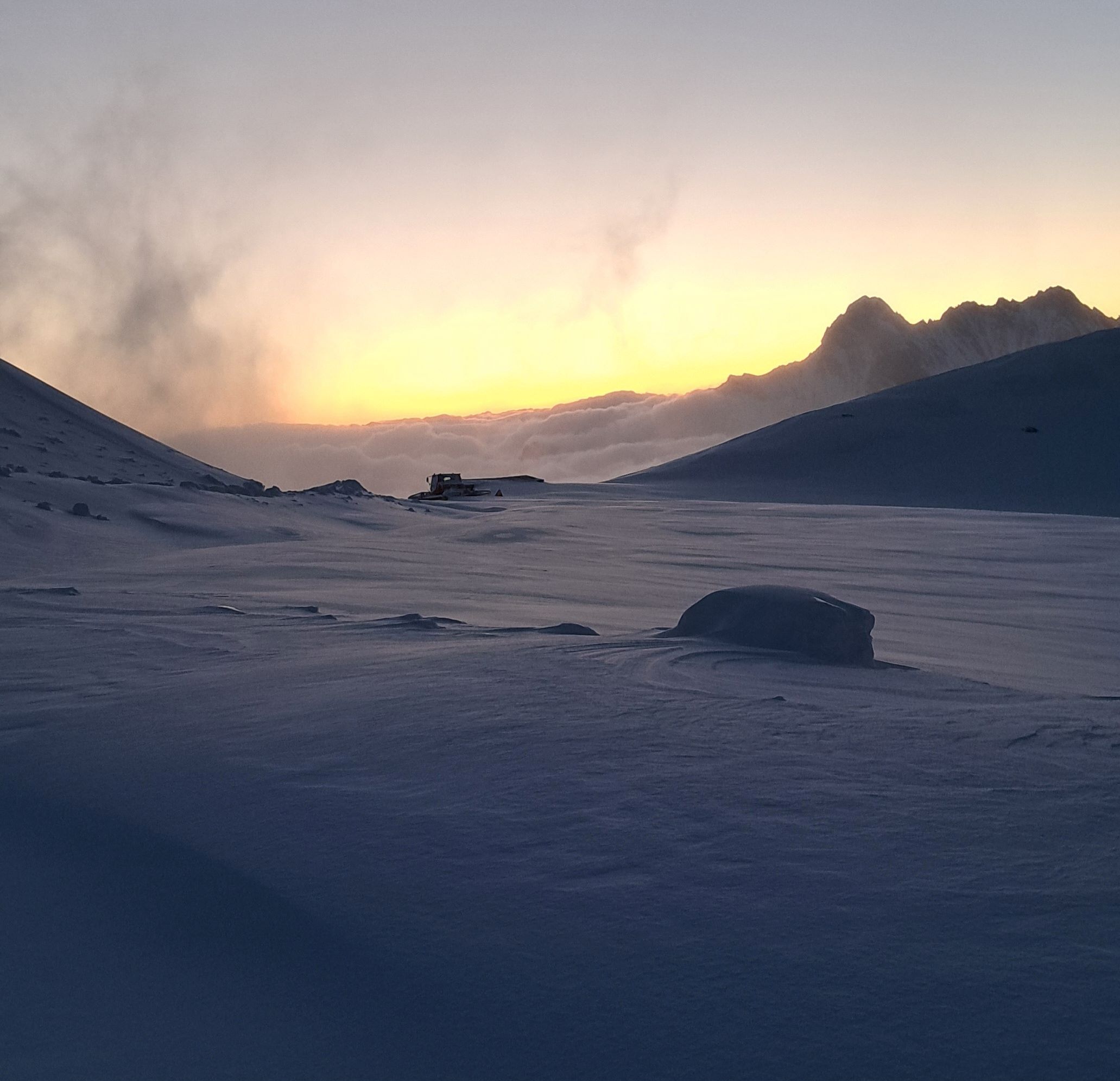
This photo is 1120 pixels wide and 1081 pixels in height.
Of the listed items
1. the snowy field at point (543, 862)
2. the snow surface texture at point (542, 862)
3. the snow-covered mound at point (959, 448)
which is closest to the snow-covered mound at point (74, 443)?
the snow surface texture at point (542, 862)

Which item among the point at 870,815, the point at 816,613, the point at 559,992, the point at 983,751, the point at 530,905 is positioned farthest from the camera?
the point at 816,613

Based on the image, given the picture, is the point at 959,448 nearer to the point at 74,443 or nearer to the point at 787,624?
the point at 74,443

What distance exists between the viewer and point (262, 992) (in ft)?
4.55

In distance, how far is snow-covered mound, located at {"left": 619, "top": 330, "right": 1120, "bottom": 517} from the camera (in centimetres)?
2769

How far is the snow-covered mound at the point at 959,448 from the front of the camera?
27.7 m

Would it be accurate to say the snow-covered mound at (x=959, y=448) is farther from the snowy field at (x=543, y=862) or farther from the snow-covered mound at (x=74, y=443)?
the snowy field at (x=543, y=862)

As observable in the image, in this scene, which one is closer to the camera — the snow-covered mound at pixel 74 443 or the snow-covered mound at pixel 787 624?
the snow-covered mound at pixel 787 624

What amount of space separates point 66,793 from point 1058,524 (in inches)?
590

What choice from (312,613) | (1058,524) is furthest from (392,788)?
(1058,524)

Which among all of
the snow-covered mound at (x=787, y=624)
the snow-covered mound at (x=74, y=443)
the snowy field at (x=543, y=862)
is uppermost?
the snow-covered mound at (x=74, y=443)

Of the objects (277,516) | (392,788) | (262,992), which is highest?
(277,516)

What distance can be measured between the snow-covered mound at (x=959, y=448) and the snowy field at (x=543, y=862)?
24.4 metres

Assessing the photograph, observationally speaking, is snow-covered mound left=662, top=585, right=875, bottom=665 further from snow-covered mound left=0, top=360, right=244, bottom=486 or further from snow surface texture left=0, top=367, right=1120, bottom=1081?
snow-covered mound left=0, top=360, right=244, bottom=486

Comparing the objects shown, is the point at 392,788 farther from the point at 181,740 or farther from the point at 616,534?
the point at 616,534
